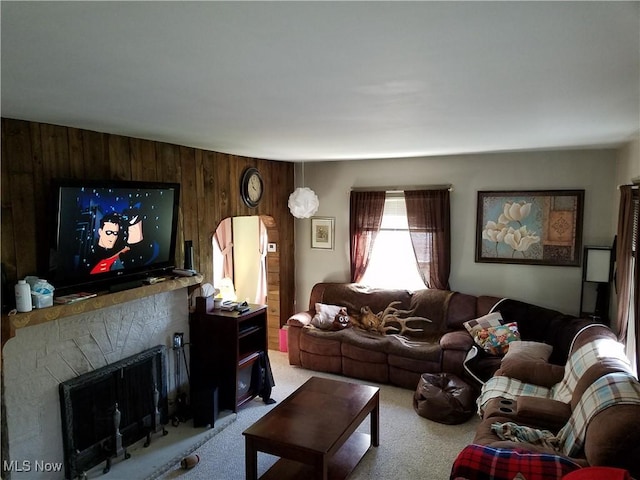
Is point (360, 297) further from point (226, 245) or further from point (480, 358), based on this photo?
point (226, 245)

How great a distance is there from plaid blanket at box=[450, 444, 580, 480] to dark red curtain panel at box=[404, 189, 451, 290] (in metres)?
2.88

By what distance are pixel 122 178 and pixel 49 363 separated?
1379mm

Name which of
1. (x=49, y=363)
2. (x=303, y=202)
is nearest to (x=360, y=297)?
(x=303, y=202)

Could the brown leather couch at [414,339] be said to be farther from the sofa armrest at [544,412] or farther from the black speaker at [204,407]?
the black speaker at [204,407]

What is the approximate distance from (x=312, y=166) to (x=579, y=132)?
3.21 metres

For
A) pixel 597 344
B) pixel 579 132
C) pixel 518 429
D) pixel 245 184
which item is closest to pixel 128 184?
pixel 245 184

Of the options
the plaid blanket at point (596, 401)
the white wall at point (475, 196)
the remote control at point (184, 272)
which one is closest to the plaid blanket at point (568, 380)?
the plaid blanket at point (596, 401)

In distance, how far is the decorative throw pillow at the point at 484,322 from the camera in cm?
425

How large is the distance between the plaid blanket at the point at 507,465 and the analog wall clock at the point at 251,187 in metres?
3.28

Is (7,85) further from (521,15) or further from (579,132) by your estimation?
(579,132)

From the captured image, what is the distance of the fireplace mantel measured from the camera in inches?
94.9

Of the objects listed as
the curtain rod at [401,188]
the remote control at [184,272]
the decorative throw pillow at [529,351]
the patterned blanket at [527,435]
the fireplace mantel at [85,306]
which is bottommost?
the patterned blanket at [527,435]

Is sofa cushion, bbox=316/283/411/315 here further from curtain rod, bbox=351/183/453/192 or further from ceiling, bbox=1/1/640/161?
ceiling, bbox=1/1/640/161

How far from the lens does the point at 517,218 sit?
4633 millimetres
